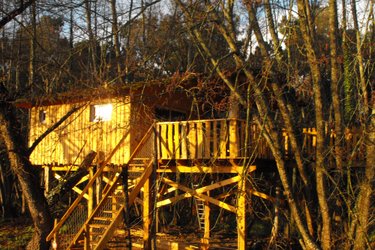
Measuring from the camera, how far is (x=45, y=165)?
17.9 m

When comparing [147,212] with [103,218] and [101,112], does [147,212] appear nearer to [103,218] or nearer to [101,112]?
[103,218]

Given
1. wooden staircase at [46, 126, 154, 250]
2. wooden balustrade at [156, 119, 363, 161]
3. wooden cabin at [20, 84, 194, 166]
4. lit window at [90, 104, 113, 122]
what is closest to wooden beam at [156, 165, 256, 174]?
wooden balustrade at [156, 119, 363, 161]

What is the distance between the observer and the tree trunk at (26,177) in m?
12.7

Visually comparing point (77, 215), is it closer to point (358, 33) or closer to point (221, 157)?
point (221, 157)

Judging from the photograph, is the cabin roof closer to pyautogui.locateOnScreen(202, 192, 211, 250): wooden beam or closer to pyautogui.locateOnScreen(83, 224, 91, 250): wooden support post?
pyautogui.locateOnScreen(83, 224, 91, 250): wooden support post

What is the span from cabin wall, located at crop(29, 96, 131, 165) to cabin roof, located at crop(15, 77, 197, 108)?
1.39 feet

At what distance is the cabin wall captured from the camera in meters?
15.0

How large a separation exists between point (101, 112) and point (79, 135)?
1.33 metres

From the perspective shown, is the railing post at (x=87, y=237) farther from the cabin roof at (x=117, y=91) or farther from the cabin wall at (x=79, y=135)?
the cabin roof at (x=117, y=91)

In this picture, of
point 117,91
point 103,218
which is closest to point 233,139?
→ point 117,91

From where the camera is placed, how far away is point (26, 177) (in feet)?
41.8

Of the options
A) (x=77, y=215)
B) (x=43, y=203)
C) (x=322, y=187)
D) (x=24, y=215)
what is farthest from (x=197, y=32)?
(x=24, y=215)

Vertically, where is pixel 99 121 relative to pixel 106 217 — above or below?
above

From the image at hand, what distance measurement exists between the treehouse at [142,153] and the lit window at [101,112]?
1.3 inches
